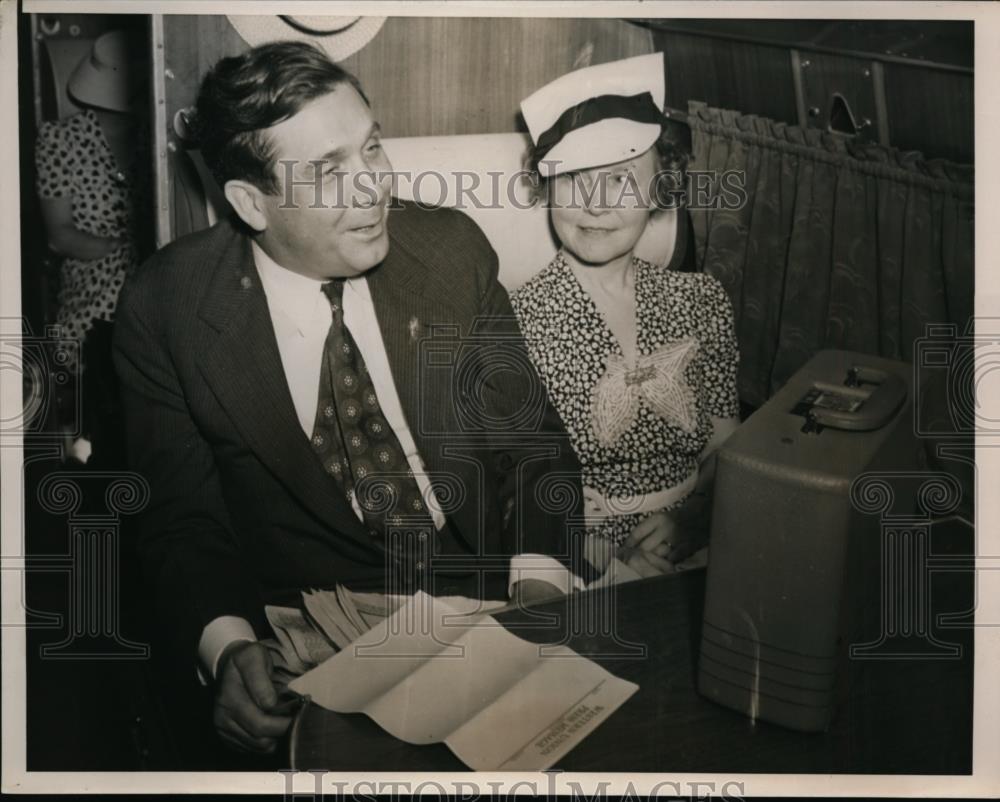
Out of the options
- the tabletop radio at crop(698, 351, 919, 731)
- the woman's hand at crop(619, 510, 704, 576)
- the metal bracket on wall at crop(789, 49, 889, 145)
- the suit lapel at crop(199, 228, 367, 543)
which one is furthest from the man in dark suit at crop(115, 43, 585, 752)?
the metal bracket on wall at crop(789, 49, 889, 145)

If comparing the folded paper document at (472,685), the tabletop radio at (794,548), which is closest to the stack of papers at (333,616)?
the folded paper document at (472,685)

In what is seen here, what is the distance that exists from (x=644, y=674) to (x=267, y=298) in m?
0.85

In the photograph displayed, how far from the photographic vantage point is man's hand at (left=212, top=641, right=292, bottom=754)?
75.2 inches

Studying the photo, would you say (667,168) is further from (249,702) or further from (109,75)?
(249,702)

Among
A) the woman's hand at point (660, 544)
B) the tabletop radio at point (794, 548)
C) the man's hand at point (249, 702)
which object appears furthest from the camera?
the woman's hand at point (660, 544)

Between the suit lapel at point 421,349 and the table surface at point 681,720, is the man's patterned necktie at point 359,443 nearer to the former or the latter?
the suit lapel at point 421,349

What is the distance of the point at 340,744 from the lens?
1.75 metres

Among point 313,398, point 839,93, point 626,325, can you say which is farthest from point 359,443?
point 839,93

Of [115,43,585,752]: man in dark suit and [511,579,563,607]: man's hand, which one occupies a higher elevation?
Answer: [115,43,585,752]: man in dark suit

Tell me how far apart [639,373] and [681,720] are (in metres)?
0.57

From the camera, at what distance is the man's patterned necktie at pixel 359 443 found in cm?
198

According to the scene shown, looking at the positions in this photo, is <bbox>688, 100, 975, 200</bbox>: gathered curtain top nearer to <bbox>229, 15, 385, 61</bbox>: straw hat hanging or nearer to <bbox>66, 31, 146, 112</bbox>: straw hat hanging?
<bbox>229, 15, 385, 61</bbox>: straw hat hanging

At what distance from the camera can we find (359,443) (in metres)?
1.99

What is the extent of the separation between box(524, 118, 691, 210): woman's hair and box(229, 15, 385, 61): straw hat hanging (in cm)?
34
